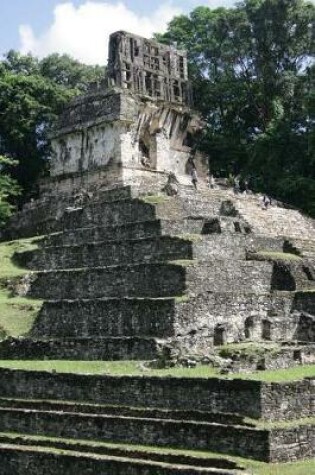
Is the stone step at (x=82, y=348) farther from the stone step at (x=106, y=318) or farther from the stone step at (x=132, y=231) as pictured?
the stone step at (x=132, y=231)

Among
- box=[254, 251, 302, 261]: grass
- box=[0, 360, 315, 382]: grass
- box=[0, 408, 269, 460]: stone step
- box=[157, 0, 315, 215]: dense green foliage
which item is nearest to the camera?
box=[0, 408, 269, 460]: stone step

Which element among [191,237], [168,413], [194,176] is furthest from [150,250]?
[194,176]

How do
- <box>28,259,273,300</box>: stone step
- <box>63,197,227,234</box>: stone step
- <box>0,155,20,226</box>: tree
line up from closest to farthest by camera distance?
<box>28,259,273,300</box>: stone step < <box>63,197,227,234</box>: stone step < <box>0,155,20,226</box>: tree

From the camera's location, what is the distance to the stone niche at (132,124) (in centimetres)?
3838

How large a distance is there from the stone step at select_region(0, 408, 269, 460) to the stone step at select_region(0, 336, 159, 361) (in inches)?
117

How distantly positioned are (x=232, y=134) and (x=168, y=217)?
18.5 metres

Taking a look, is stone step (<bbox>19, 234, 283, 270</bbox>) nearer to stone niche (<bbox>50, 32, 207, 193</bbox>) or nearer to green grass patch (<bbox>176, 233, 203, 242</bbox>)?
green grass patch (<bbox>176, 233, 203, 242</bbox>)

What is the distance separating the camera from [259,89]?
155 feet

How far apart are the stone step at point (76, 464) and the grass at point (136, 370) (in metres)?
2.40

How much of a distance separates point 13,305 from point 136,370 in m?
8.63

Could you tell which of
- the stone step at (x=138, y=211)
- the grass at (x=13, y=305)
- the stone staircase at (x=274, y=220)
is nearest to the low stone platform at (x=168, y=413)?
the grass at (x=13, y=305)

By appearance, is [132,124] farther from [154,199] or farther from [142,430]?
[142,430]

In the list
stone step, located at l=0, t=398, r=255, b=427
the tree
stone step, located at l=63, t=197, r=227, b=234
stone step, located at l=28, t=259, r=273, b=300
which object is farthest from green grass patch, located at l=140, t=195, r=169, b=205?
stone step, located at l=0, t=398, r=255, b=427

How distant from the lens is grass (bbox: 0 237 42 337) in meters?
26.2
